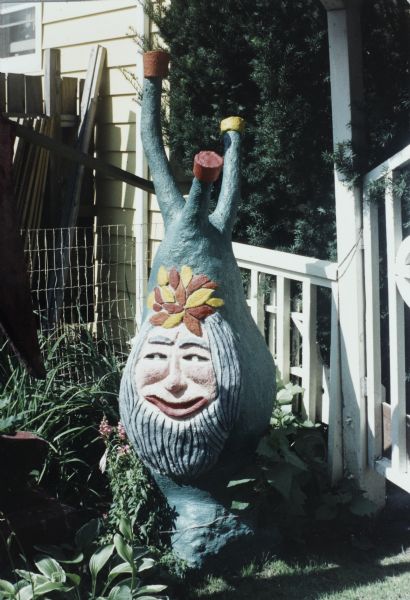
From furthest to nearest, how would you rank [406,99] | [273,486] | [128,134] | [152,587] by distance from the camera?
1. [128,134]
2. [406,99]
3. [273,486]
4. [152,587]

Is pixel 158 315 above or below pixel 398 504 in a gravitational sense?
above

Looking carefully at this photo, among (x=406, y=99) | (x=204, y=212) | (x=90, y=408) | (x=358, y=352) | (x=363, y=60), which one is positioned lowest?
(x=90, y=408)

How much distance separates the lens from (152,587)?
10.3 feet

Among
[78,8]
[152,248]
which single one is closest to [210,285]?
[152,248]

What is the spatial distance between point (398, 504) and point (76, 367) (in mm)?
1897

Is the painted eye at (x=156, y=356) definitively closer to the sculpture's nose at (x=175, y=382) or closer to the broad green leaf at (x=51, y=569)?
the sculpture's nose at (x=175, y=382)

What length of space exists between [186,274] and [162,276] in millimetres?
116

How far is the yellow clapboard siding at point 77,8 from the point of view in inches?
241

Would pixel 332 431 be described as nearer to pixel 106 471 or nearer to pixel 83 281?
pixel 106 471

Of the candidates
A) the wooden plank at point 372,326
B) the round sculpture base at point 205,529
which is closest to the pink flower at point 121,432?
the round sculpture base at point 205,529

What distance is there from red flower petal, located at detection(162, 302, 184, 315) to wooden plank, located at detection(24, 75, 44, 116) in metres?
3.24

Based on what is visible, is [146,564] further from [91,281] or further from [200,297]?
[91,281]

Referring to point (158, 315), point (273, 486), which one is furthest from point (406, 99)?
point (273, 486)

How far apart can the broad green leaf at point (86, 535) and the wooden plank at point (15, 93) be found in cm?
354
